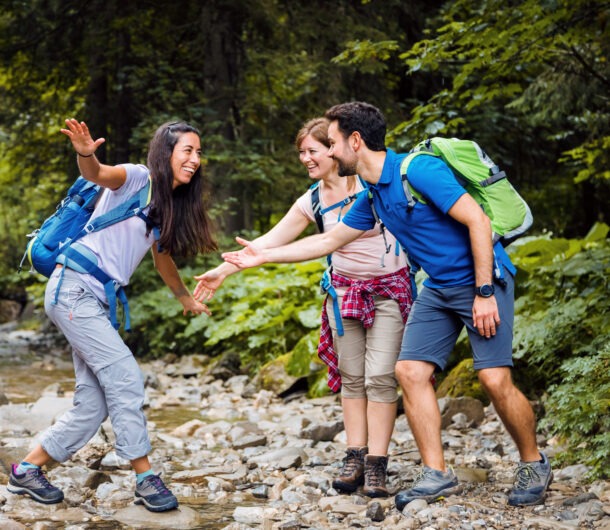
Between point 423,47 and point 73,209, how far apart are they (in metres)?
3.84

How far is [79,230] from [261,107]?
9.81m

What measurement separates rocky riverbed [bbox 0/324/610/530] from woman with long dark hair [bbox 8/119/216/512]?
22 centimetres

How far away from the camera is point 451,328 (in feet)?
14.2

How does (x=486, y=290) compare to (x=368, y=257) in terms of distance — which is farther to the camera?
(x=368, y=257)

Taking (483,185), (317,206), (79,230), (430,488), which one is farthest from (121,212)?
(430,488)

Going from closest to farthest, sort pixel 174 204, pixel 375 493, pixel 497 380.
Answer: pixel 497 380 → pixel 174 204 → pixel 375 493

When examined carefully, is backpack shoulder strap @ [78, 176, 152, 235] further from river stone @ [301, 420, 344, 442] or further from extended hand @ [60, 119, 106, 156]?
river stone @ [301, 420, 344, 442]

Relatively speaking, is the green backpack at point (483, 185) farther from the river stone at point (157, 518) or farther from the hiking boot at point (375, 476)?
the river stone at point (157, 518)

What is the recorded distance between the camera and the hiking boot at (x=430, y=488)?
13.7 ft

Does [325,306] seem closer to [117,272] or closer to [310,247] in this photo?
[310,247]

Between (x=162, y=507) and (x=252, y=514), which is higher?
(x=162, y=507)

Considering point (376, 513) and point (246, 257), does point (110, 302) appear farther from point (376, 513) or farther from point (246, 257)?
point (376, 513)

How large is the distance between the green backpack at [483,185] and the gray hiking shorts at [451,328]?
27cm

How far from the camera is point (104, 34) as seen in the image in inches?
533
